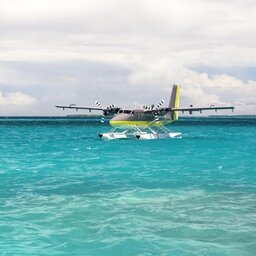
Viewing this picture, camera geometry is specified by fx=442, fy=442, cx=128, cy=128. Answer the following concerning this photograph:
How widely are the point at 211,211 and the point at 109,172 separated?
11858 millimetres

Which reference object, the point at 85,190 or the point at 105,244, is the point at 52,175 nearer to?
the point at 85,190

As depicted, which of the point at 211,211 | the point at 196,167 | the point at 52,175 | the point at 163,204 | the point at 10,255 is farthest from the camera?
the point at 196,167

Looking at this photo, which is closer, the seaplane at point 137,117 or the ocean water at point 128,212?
the ocean water at point 128,212

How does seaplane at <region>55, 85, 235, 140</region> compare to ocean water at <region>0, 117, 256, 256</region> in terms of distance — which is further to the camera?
seaplane at <region>55, 85, 235, 140</region>

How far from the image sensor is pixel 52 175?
2433 cm

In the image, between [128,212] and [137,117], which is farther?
[137,117]

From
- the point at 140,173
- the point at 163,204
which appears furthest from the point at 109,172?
the point at 163,204

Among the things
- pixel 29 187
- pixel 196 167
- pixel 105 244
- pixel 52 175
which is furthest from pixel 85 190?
pixel 196 167

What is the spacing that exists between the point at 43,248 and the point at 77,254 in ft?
3.21

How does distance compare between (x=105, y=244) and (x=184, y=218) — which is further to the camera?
(x=184, y=218)

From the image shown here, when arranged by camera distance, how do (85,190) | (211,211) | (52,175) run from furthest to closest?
(52,175), (85,190), (211,211)

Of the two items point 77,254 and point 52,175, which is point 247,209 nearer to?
point 77,254

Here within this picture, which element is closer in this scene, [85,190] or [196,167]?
[85,190]

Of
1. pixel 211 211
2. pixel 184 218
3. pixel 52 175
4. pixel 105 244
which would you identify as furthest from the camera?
pixel 52 175
